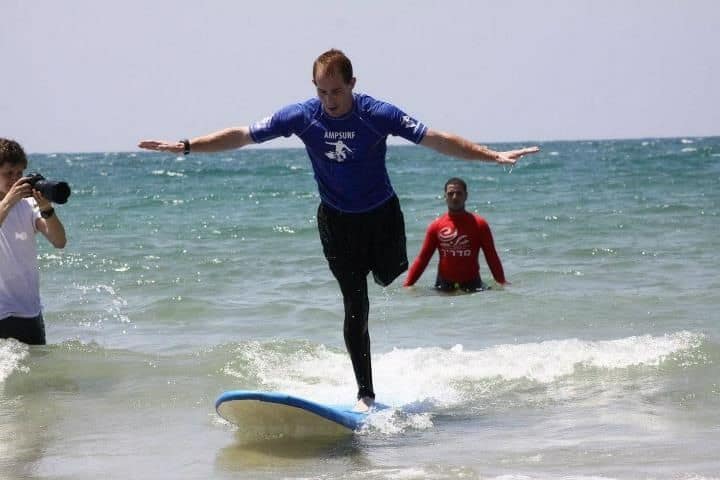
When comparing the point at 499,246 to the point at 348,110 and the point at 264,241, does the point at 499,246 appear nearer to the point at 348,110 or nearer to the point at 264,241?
the point at 264,241

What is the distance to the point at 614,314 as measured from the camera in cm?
1013

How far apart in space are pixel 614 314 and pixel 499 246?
20.3ft

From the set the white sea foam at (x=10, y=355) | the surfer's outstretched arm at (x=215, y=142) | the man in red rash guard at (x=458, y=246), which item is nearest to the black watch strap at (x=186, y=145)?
the surfer's outstretched arm at (x=215, y=142)

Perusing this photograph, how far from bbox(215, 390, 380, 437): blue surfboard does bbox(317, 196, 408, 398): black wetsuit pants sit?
38 cm

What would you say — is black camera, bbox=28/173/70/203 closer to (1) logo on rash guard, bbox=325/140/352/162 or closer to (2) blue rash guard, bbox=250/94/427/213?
(2) blue rash guard, bbox=250/94/427/213

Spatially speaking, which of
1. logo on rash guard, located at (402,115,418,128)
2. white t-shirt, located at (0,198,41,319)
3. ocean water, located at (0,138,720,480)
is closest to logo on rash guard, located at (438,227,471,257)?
ocean water, located at (0,138,720,480)

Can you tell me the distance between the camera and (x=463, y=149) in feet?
18.4

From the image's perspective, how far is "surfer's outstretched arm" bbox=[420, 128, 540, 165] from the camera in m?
5.46

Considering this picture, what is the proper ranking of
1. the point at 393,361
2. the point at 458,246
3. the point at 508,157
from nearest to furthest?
the point at 508,157 < the point at 393,361 < the point at 458,246

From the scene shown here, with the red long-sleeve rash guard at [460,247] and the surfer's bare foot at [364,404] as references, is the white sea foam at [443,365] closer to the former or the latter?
the surfer's bare foot at [364,404]

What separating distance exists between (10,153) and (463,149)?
2711 millimetres

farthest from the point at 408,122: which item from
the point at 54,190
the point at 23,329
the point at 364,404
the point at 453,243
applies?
the point at 453,243

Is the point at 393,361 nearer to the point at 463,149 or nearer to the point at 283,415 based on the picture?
the point at 283,415

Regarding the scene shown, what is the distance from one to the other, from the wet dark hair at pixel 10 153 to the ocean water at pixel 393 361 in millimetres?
1139
